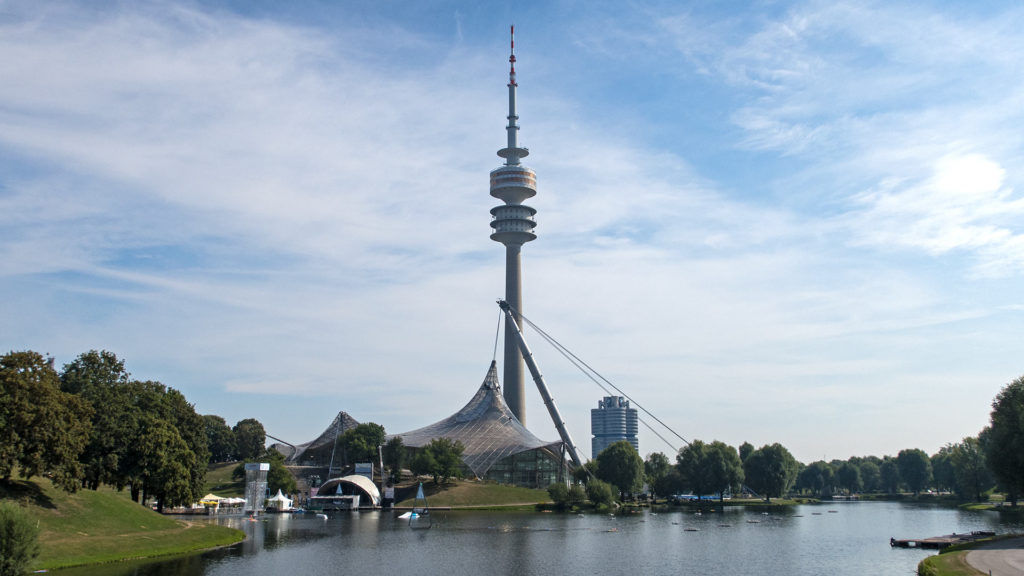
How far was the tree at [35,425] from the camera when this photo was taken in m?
42.7

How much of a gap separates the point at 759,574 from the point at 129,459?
45547 millimetres

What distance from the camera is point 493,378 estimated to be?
16488 centimetres

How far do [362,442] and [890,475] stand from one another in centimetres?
11423

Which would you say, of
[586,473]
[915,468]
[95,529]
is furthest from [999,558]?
[915,468]

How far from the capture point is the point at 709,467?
116m

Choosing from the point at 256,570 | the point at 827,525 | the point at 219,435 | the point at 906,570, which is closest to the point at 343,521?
the point at 256,570

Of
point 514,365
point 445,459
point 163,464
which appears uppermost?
point 514,365

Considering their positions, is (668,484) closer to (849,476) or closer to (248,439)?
(849,476)

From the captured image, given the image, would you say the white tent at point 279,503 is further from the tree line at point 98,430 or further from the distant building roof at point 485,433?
the distant building roof at point 485,433

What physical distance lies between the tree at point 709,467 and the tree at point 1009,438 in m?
55.7

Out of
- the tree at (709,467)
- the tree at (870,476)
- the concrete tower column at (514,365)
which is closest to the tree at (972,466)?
the tree at (709,467)

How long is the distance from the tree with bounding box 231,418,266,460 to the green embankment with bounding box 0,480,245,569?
3903 inches

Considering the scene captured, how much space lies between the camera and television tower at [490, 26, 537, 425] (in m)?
181

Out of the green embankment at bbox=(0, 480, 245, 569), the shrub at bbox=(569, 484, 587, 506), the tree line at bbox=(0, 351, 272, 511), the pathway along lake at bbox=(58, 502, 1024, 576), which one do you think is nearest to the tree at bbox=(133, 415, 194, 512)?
the tree line at bbox=(0, 351, 272, 511)
